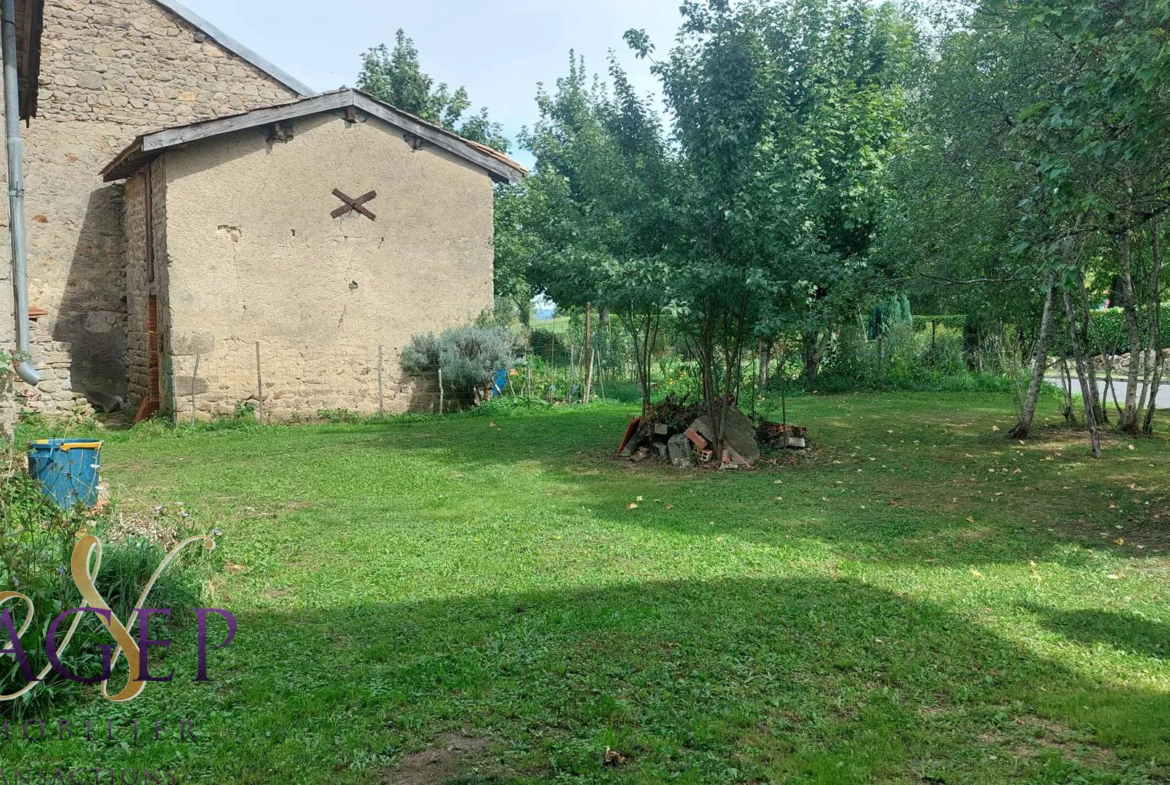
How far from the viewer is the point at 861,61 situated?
16.9 m

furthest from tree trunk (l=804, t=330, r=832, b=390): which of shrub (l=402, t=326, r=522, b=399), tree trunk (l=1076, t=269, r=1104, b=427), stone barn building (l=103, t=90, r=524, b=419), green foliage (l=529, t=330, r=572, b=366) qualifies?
stone barn building (l=103, t=90, r=524, b=419)

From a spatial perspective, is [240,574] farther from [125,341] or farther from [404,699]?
[125,341]

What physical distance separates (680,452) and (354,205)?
23.2 feet

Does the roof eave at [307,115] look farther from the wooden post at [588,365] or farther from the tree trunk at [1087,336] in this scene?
the tree trunk at [1087,336]

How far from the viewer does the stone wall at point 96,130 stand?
13.5 meters

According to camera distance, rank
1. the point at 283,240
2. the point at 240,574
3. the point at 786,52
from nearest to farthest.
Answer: the point at 240,574, the point at 283,240, the point at 786,52

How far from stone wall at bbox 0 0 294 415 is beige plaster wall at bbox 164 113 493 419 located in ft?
9.19

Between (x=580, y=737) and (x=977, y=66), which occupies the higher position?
(x=977, y=66)

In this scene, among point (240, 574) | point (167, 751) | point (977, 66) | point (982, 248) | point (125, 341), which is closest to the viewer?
point (167, 751)

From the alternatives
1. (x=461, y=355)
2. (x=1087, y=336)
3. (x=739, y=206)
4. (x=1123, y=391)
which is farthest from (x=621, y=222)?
(x=1123, y=391)

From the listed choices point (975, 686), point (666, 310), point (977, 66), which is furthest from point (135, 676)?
point (977, 66)

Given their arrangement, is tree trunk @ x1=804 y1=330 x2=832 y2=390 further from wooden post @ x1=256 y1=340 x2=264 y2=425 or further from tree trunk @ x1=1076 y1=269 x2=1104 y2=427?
wooden post @ x1=256 y1=340 x2=264 y2=425

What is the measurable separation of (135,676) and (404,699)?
1145mm

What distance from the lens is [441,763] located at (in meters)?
3.00
